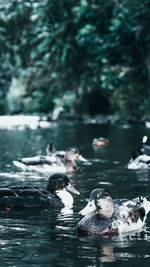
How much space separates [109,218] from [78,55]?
143 ft

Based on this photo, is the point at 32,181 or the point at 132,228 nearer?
the point at 132,228

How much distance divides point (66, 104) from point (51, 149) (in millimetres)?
31416

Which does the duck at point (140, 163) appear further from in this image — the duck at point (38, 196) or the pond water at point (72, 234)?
the duck at point (38, 196)

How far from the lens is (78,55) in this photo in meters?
55.2

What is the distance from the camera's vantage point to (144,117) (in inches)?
1852

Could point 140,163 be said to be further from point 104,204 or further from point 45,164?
point 104,204

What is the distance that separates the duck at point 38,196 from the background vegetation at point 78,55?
103 feet

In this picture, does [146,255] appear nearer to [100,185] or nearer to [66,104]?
[100,185]

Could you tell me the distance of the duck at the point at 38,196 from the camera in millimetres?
14180

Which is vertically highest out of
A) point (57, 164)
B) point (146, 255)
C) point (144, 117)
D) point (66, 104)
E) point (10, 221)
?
point (66, 104)

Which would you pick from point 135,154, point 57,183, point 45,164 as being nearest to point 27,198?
point 57,183


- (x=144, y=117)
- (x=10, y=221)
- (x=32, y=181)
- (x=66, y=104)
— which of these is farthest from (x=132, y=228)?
(x=66, y=104)

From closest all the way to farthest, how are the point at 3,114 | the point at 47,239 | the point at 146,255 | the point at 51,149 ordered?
the point at 146,255
the point at 47,239
the point at 51,149
the point at 3,114

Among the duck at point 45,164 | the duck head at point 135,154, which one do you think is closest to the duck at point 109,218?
the duck at point 45,164
